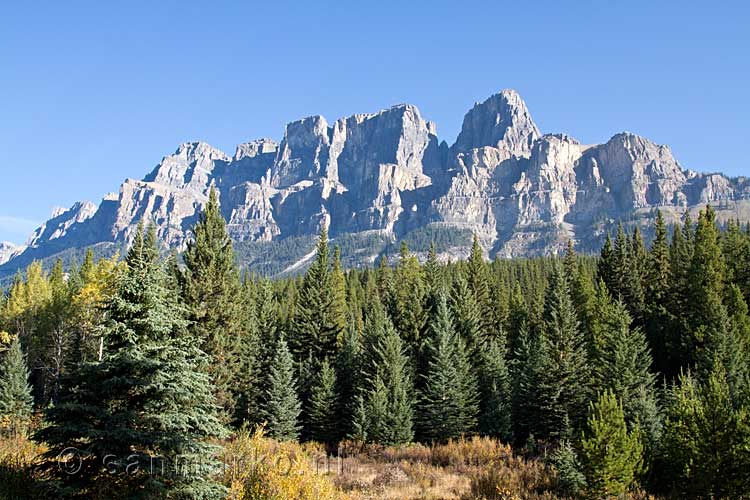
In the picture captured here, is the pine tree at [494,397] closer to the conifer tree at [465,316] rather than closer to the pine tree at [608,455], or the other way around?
the conifer tree at [465,316]

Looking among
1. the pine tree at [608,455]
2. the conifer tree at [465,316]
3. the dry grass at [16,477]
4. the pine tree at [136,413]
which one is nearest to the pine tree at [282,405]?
the conifer tree at [465,316]

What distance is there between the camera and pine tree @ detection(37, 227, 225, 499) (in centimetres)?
1216

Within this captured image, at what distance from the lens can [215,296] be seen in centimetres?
2948

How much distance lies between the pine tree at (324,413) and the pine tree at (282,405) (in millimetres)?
1274

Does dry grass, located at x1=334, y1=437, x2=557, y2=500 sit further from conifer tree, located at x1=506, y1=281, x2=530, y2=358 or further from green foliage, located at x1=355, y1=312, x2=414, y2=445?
conifer tree, located at x1=506, y1=281, x2=530, y2=358

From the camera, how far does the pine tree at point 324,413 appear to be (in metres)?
34.7

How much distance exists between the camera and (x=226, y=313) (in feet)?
97.1

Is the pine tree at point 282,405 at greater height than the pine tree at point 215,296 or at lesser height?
lesser

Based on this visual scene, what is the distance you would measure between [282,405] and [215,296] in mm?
8628

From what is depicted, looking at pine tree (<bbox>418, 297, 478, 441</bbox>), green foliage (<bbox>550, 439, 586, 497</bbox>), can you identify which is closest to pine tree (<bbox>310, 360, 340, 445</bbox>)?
pine tree (<bbox>418, 297, 478, 441</bbox>)

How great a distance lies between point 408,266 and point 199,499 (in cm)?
5867

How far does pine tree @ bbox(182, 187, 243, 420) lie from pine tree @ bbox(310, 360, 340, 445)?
621cm

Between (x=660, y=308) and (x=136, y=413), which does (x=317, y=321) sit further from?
(x=660, y=308)

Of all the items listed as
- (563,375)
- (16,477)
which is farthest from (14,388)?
(563,375)
